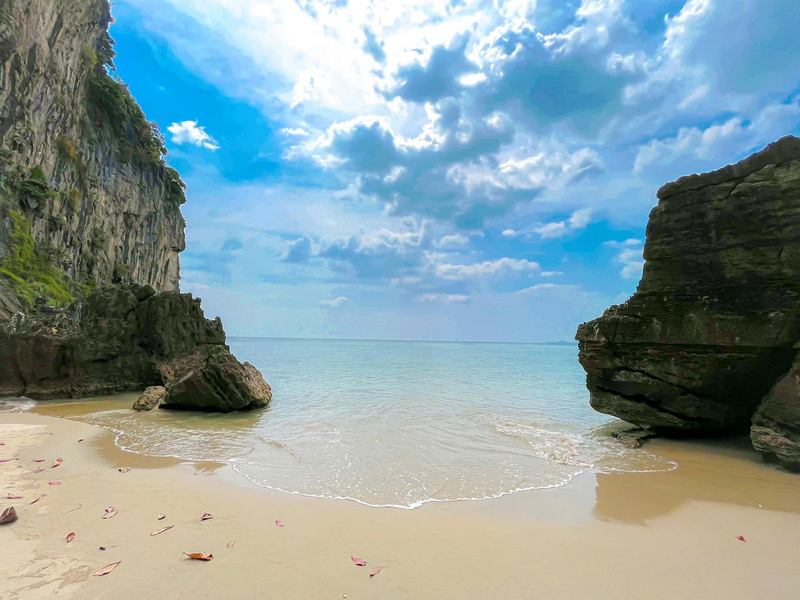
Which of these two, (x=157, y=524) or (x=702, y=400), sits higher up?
(x=702, y=400)

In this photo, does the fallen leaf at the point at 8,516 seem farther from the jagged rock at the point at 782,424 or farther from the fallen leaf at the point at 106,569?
the jagged rock at the point at 782,424

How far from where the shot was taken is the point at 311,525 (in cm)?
487

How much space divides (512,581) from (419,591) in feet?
3.22

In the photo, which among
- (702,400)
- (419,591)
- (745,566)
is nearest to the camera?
(419,591)

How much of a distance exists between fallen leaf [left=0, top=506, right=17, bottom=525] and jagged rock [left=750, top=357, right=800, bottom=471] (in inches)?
507

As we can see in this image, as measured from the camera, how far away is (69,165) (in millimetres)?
29000

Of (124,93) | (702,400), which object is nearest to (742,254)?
(702,400)

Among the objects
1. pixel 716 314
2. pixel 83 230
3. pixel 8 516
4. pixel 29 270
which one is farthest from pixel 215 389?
pixel 83 230

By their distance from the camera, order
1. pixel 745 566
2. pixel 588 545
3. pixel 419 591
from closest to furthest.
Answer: pixel 419 591 → pixel 745 566 → pixel 588 545

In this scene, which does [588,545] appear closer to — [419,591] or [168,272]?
[419,591]

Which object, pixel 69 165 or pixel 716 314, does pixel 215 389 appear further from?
pixel 69 165

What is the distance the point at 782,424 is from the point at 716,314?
2614mm

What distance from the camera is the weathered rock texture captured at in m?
8.27

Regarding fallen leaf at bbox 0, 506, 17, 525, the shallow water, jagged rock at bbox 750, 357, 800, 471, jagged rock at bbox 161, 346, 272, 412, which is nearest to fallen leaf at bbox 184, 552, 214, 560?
fallen leaf at bbox 0, 506, 17, 525
